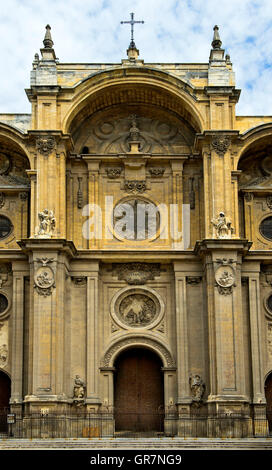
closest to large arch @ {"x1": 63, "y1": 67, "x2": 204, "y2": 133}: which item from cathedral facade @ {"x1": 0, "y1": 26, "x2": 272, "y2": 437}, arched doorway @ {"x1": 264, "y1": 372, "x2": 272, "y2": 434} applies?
cathedral facade @ {"x1": 0, "y1": 26, "x2": 272, "y2": 437}

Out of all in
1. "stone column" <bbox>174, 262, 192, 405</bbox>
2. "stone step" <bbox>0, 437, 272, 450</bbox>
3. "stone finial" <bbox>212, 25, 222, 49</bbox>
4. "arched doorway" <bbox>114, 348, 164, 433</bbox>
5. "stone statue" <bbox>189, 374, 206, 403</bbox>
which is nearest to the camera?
"stone step" <bbox>0, 437, 272, 450</bbox>

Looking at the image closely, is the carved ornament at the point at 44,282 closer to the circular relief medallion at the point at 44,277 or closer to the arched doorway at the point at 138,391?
the circular relief medallion at the point at 44,277

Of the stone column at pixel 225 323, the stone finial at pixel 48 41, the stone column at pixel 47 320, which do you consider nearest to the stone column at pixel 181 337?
the stone column at pixel 225 323

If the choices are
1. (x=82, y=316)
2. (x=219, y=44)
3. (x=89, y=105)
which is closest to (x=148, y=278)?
(x=82, y=316)

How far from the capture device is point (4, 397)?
31219 millimetres

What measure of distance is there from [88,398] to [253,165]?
11217 millimetres

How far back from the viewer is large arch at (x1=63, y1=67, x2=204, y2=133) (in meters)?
32.0

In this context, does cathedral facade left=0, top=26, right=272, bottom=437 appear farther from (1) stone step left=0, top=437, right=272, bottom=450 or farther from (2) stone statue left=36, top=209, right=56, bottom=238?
(1) stone step left=0, top=437, right=272, bottom=450

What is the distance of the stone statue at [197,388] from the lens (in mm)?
30266

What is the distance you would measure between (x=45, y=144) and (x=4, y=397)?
30.8ft

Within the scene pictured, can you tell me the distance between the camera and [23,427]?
28328 mm

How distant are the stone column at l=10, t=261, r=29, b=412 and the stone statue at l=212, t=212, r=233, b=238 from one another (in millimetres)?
7161

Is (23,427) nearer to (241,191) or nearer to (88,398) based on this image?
(88,398)

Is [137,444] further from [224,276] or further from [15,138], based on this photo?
[15,138]
